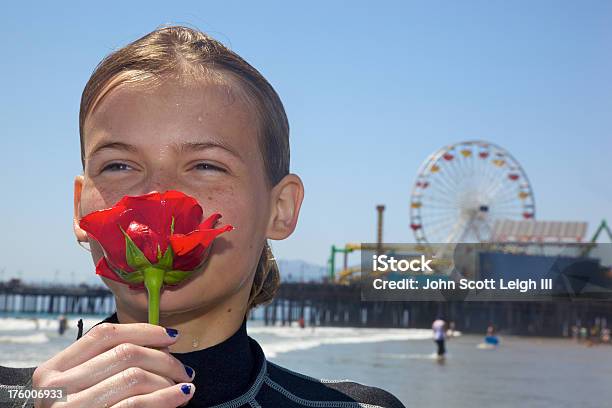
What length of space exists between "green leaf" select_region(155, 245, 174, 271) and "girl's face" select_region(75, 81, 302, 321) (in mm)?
231

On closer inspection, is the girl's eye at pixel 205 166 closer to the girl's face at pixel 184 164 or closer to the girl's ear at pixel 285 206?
the girl's face at pixel 184 164

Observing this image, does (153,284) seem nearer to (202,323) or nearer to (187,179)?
(187,179)

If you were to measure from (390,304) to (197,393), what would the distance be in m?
71.3

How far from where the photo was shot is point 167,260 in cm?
114

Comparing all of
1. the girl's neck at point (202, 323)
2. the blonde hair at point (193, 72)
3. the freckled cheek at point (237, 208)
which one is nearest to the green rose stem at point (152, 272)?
the freckled cheek at point (237, 208)

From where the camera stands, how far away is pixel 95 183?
150cm

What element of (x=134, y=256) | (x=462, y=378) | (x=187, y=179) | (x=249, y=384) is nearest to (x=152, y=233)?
(x=134, y=256)

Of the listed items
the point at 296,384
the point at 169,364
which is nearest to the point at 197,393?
the point at 296,384

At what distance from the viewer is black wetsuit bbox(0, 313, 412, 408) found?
5.75ft

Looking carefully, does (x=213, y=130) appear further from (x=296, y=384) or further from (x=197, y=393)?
(x=296, y=384)

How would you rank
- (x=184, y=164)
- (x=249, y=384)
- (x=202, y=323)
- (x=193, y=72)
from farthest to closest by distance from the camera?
(x=249, y=384), (x=202, y=323), (x=193, y=72), (x=184, y=164)

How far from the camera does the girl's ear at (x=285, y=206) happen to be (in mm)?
1722

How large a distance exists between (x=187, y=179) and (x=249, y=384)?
2.10 feet

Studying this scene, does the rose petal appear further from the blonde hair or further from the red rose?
the blonde hair
